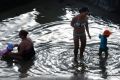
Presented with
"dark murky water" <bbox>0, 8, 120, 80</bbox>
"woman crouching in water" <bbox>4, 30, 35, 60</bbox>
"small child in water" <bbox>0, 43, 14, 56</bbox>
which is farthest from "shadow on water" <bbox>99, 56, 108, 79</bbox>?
"small child in water" <bbox>0, 43, 14, 56</bbox>

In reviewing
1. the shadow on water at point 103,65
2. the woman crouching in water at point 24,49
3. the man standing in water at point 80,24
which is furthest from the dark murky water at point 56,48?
the man standing in water at point 80,24

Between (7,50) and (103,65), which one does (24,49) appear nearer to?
(7,50)

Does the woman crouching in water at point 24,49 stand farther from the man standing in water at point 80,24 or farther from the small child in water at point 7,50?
the man standing in water at point 80,24

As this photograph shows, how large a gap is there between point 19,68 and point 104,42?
2.99 m

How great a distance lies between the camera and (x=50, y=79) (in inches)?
393

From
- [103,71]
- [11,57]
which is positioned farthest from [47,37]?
[103,71]

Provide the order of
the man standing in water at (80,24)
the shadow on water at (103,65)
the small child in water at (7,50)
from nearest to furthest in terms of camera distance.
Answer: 1. the shadow on water at (103,65)
2. the man standing in water at (80,24)
3. the small child in water at (7,50)

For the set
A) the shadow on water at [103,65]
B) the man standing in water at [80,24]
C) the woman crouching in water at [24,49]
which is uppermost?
the man standing in water at [80,24]

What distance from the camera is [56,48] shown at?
1234cm

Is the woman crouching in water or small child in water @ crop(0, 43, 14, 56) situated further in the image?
small child in water @ crop(0, 43, 14, 56)

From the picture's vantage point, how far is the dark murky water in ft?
35.1

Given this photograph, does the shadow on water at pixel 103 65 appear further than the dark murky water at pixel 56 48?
No

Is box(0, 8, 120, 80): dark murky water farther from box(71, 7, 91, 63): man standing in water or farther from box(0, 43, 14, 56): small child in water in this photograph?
box(71, 7, 91, 63): man standing in water

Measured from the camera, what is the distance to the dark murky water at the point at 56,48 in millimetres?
10705
